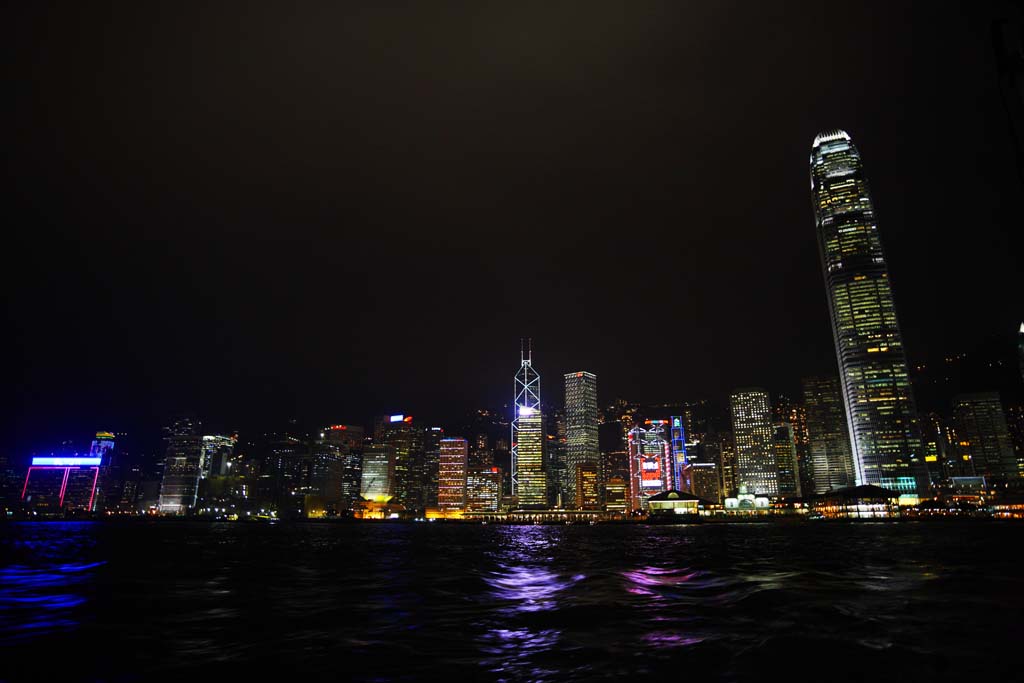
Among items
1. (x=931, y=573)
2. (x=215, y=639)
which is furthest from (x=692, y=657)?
(x=931, y=573)

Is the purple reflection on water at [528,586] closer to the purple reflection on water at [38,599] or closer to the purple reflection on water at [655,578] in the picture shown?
the purple reflection on water at [655,578]

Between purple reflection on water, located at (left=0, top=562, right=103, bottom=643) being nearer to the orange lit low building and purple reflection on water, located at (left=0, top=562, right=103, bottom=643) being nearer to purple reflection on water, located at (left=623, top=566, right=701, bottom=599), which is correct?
purple reflection on water, located at (left=623, top=566, right=701, bottom=599)

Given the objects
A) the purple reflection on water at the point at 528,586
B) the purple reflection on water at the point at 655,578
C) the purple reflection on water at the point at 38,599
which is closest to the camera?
the purple reflection on water at the point at 38,599

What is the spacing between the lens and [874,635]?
41.7ft

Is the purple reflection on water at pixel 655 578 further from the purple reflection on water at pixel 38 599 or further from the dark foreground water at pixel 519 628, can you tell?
the purple reflection on water at pixel 38 599

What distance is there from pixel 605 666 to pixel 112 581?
2657 cm

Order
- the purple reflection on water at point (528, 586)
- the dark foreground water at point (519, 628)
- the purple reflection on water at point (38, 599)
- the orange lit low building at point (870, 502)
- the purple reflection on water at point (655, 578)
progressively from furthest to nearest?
the orange lit low building at point (870, 502), the purple reflection on water at point (655, 578), the purple reflection on water at point (528, 586), the purple reflection on water at point (38, 599), the dark foreground water at point (519, 628)

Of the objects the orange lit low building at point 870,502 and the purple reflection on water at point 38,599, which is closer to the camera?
the purple reflection on water at point 38,599

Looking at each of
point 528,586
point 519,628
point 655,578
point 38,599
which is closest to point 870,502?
point 655,578

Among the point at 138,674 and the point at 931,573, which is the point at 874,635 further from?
the point at 931,573

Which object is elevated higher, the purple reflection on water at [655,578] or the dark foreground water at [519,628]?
the dark foreground water at [519,628]

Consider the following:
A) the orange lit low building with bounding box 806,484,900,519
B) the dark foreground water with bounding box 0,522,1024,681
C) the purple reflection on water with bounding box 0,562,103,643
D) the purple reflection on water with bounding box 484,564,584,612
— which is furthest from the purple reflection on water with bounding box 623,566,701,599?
the orange lit low building with bounding box 806,484,900,519

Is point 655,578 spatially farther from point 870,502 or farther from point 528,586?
point 870,502

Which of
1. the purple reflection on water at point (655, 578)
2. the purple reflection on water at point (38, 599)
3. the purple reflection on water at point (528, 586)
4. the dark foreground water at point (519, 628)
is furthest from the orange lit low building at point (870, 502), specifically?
the purple reflection on water at point (38, 599)
